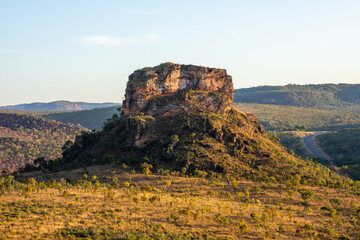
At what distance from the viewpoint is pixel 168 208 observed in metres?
61.9

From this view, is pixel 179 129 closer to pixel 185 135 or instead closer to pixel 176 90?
pixel 185 135

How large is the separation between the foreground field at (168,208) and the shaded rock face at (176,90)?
23.1 m

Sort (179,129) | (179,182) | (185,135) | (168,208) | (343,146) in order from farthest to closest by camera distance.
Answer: (343,146) < (179,129) < (185,135) < (179,182) < (168,208)

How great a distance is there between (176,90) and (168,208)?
48054mm

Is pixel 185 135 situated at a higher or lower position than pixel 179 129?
lower

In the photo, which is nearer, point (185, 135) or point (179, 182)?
point (179, 182)

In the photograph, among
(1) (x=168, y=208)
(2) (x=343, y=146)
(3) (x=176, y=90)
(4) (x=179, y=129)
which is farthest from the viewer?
(2) (x=343, y=146)

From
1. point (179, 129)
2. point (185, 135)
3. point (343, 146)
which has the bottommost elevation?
point (343, 146)

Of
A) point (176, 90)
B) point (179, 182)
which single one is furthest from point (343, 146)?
point (179, 182)

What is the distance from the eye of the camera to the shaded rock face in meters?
98.6

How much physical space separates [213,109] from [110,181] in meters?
40.5

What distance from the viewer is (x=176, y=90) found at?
103 m

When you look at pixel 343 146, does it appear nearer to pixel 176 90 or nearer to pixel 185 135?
pixel 176 90

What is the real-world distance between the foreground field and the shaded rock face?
23.1 metres
